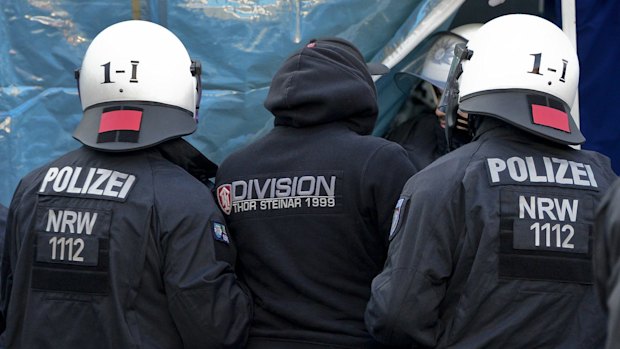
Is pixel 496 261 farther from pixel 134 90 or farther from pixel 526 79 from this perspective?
pixel 134 90

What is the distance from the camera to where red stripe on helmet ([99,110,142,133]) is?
298 cm

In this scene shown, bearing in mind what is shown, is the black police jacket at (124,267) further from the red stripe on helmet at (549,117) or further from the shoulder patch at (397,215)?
the red stripe on helmet at (549,117)

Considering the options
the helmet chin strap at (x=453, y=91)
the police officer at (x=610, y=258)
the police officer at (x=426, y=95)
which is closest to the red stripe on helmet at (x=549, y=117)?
the helmet chin strap at (x=453, y=91)

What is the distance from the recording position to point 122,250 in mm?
2830

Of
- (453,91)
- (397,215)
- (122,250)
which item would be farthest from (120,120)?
(453,91)

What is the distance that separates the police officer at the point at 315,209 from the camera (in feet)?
9.46

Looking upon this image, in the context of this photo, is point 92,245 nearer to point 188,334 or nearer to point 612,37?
point 188,334

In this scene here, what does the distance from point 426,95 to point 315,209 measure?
153 centimetres

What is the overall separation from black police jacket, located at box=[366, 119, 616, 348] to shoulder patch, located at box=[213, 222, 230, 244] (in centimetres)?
53

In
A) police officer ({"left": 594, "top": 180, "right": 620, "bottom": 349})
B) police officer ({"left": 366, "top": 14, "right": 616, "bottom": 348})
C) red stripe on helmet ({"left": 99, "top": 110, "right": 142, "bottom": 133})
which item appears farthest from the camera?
red stripe on helmet ({"left": 99, "top": 110, "right": 142, "bottom": 133})

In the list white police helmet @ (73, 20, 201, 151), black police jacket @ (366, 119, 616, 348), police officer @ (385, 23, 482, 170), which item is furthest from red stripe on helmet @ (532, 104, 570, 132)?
police officer @ (385, 23, 482, 170)

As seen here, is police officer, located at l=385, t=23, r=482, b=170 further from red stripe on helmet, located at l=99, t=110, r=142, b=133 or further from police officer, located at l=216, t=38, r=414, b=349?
red stripe on helmet, located at l=99, t=110, r=142, b=133

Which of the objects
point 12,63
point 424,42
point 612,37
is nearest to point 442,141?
point 424,42

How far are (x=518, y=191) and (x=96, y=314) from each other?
4.22ft
